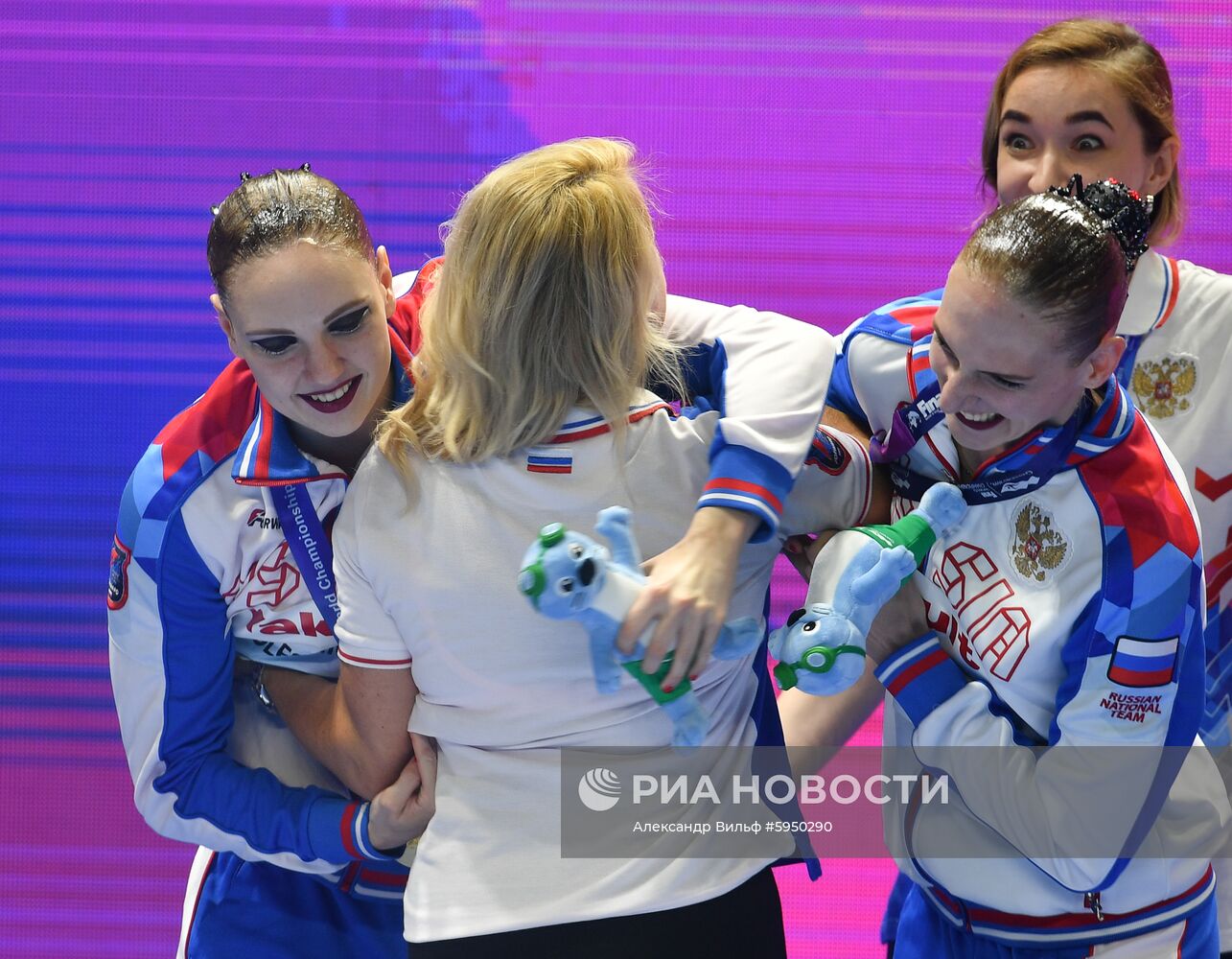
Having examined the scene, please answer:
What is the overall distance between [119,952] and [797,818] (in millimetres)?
1840

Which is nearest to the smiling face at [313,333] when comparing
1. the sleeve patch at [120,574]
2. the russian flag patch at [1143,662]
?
the sleeve patch at [120,574]

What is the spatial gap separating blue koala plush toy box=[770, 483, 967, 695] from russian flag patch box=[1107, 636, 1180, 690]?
228mm

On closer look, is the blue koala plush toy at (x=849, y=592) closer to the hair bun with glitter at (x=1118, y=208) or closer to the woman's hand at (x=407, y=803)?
the hair bun with glitter at (x=1118, y=208)

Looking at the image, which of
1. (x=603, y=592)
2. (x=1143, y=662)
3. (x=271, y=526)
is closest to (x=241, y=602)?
(x=271, y=526)

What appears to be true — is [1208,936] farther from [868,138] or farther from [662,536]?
[868,138]

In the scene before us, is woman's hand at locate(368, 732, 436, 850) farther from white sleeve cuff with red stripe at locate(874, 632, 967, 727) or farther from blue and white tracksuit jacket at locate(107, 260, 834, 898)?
white sleeve cuff with red stripe at locate(874, 632, 967, 727)

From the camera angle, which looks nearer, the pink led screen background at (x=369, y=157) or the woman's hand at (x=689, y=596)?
the woman's hand at (x=689, y=596)

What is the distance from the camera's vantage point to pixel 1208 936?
1664mm

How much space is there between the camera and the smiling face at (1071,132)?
1877 mm

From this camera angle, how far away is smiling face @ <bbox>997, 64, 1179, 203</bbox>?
188cm

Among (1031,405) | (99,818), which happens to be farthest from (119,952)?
(1031,405)

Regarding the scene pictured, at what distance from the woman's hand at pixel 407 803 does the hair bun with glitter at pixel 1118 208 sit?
0.95 meters

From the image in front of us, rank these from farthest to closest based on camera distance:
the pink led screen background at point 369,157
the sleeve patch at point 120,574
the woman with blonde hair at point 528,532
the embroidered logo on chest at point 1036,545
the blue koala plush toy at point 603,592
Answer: the pink led screen background at point 369,157, the sleeve patch at point 120,574, the embroidered logo on chest at point 1036,545, the woman with blonde hair at point 528,532, the blue koala plush toy at point 603,592

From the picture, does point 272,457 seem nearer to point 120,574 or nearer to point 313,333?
point 313,333
